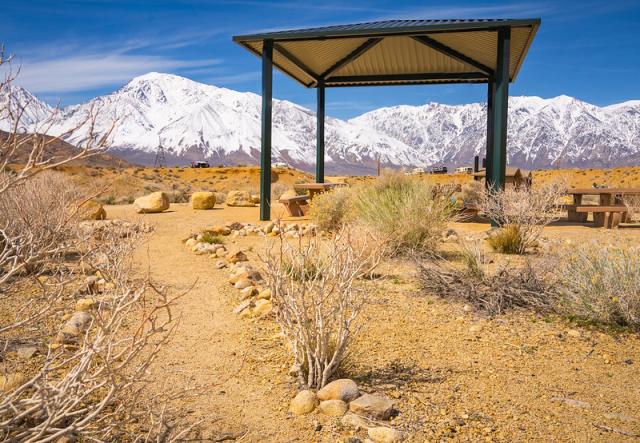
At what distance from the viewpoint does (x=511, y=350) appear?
4082 mm

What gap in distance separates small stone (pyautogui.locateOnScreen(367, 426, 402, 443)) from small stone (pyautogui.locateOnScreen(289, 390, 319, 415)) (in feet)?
1.32

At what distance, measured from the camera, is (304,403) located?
3115 millimetres

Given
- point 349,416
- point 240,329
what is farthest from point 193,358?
point 349,416

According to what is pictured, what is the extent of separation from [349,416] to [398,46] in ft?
42.4

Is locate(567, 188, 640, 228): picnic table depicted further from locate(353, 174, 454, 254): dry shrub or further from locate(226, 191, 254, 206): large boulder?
locate(226, 191, 254, 206): large boulder

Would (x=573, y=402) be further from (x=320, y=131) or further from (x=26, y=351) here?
(x=320, y=131)

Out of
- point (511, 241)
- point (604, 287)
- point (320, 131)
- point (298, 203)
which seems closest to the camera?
point (604, 287)

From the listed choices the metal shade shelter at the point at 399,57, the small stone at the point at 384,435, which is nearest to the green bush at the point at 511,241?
the metal shade shelter at the point at 399,57

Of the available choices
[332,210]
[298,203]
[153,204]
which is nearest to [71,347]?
[332,210]

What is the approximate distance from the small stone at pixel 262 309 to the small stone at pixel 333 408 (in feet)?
6.14

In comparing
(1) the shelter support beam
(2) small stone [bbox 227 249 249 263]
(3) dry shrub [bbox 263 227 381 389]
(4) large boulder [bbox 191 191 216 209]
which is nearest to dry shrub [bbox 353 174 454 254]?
(2) small stone [bbox 227 249 249 263]

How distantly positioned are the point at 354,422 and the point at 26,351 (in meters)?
2.27

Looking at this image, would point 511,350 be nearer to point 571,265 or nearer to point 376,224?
point 571,265

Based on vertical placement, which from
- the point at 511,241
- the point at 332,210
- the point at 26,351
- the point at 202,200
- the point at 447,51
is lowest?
the point at 26,351
